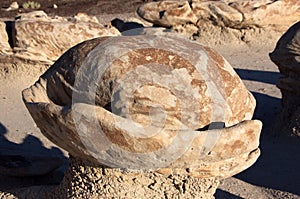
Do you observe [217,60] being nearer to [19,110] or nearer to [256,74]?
[19,110]

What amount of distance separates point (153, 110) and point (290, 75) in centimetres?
389

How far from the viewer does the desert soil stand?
4.96 m

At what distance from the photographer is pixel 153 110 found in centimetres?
328

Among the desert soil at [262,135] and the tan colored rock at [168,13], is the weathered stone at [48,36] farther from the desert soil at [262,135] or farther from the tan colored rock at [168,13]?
the tan colored rock at [168,13]

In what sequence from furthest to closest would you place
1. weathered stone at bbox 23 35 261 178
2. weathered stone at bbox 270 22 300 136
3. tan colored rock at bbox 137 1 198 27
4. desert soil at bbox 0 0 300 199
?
1. tan colored rock at bbox 137 1 198 27
2. weathered stone at bbox 270 22 300 136
3. desert soil at bbox 0 0 300 199
4. weathered stone at bbox 23 35 261 178

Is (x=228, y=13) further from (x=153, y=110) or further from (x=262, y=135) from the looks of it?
(x=153, y=110)

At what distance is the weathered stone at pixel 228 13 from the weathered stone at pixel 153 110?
7340 millimetres

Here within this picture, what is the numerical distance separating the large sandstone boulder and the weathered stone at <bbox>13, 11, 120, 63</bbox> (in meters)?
4.58

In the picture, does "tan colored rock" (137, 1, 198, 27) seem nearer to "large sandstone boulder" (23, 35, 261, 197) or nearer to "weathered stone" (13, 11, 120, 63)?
"weathered stone" (13, 11, 120, 63)

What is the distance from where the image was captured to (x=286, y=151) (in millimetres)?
6594

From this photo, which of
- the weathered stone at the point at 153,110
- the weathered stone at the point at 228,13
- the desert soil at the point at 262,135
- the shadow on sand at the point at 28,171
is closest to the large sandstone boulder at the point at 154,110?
the weathered stone at the point at 153,110

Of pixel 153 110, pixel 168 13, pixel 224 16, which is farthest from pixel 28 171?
pixel 224 16

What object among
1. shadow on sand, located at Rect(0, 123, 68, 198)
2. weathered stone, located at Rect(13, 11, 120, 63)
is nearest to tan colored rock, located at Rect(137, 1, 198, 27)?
weathered stone, located at Rect(13, 11, 120, 63)

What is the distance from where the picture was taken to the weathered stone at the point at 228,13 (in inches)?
421
